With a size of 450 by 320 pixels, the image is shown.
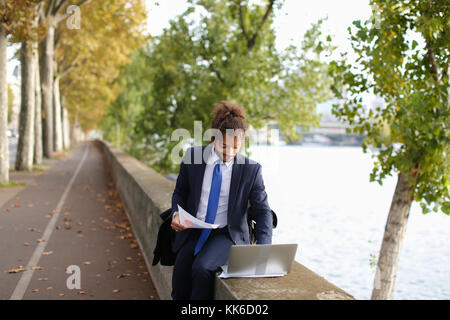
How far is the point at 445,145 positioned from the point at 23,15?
12.2 meters

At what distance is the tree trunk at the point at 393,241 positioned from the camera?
9477 mm

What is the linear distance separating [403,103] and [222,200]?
5.43m

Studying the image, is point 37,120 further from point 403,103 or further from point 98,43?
point 403,103

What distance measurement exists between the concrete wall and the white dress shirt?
54 cm

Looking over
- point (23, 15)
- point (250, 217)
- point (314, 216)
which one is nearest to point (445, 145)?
point (250, 217)

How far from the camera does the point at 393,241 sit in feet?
31.2

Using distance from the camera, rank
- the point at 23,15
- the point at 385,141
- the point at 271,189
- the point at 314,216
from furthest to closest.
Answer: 1. the point at 271,189
2. the point at 314,216
3. the point at 23,15
4. the point at 385,141

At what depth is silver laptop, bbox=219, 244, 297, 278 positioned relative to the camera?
10.8 feet

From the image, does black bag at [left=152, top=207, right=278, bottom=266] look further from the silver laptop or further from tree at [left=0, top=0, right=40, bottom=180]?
tree at [left=0, top=0, right=40, bottom=180]

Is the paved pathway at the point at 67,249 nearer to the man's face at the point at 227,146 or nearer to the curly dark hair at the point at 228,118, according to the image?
the man's face at the point at 227,146

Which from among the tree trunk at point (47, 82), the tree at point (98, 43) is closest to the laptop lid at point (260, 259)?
the tree at point (98, 43)

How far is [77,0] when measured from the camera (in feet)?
71.9

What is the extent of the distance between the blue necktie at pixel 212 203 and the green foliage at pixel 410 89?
4.96 metres
